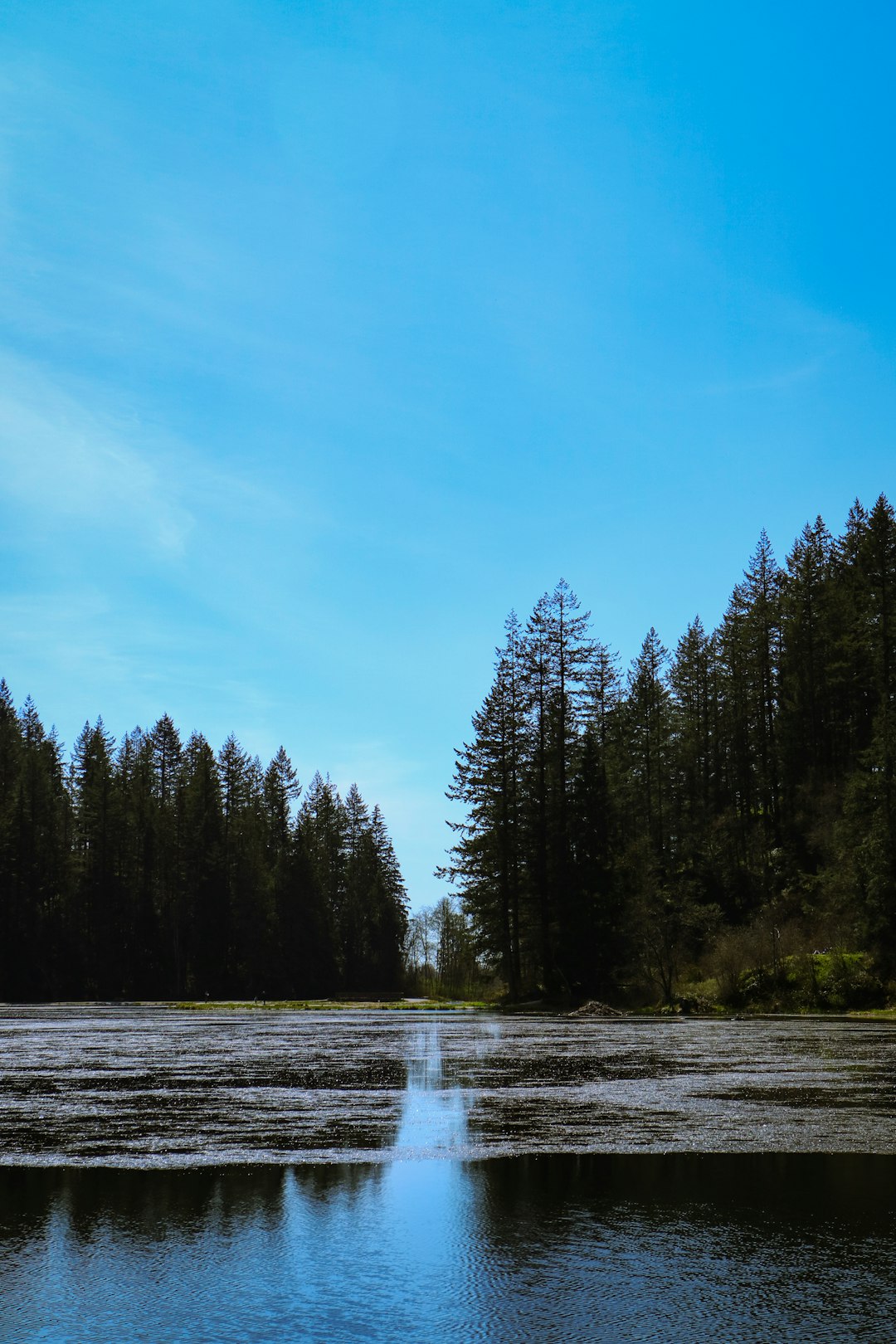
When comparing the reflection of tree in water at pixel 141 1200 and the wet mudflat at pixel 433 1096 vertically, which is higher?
the reflection of tree in water at pixel 141 1200

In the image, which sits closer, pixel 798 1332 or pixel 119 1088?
pixel 798 1332

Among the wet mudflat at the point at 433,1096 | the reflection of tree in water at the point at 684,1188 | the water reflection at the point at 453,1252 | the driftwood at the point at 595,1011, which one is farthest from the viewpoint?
the driftwood at the point at 595,1011

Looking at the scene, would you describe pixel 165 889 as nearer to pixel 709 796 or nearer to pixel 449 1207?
pixel 709 796

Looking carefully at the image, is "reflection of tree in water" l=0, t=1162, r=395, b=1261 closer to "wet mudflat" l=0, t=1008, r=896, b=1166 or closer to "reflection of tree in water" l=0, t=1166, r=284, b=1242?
"reflection of tree in water" l=0, t=1166, r=284, b=1242

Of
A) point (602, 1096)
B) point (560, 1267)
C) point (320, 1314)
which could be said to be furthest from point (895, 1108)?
point (320, 1314)

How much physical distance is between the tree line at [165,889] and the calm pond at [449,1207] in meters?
80.7

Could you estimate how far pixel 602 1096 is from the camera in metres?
16.5

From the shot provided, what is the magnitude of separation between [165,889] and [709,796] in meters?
50.1

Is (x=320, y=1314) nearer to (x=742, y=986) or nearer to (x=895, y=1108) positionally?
(x=895, y=1108)

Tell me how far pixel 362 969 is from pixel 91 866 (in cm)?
2834

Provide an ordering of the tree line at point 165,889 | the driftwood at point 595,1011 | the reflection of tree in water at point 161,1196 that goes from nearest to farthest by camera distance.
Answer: the reflection of tree in water at point 161,1196 < the driftwood at point 595,1011 < the tree line at point 165,889

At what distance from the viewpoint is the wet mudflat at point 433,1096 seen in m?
12.0

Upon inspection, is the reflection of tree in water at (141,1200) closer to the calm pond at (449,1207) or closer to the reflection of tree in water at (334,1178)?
the calm pond at (449,1207)

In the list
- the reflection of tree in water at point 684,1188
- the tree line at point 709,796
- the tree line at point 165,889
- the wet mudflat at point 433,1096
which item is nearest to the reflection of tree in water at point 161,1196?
the wet mudflat at point 433,1096
